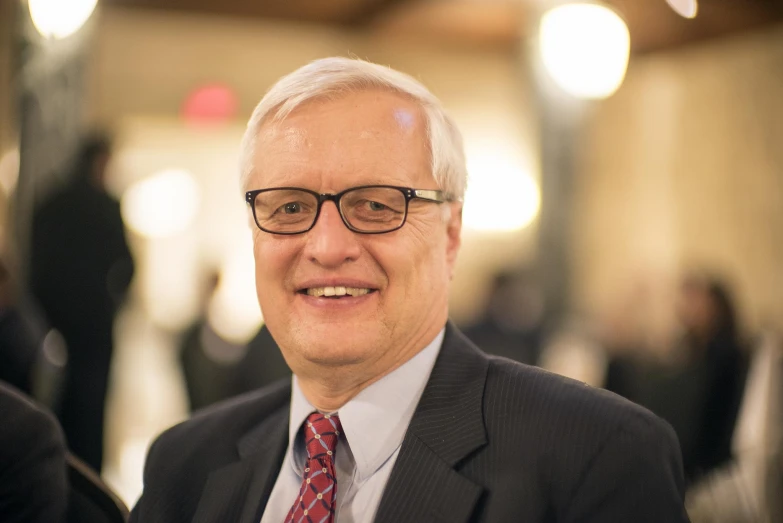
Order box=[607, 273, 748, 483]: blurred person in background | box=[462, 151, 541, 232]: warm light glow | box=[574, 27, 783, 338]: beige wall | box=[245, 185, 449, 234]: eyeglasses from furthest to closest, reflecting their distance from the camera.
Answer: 1. box=[462, 151, 541, 232]: warm light glow
2. box=[574, 27, 783, 338]: beige wall
3. box=[607, 273, 748, 483]: blurred person in background
4. box=[245, 185, 449, 234]: eyeglasses

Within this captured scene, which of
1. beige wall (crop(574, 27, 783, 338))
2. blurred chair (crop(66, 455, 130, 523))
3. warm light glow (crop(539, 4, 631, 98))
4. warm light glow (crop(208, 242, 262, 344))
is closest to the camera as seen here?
blurred chair (crop(66, 455, 130, 523))

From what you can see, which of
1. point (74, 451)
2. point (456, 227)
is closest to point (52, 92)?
point (74, 451)

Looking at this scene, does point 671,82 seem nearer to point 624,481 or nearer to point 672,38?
point 672,38

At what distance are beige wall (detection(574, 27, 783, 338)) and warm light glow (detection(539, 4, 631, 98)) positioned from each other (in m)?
2.38

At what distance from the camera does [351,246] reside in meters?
1.49

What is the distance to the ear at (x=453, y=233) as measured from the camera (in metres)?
1.64

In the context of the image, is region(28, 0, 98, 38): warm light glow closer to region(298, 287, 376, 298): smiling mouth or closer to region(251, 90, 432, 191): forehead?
region(251, 90, 432, 191): forehead

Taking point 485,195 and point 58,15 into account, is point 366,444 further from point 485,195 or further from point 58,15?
point 485,195

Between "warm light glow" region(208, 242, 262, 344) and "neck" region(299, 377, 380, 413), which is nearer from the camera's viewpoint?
"neck" region(299, 377, 380, 413)

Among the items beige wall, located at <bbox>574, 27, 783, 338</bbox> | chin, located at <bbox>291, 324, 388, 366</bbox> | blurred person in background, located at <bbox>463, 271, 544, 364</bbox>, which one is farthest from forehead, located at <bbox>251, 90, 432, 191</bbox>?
beige wall, located at <bbox>574, 27, 783, 338</bbox>

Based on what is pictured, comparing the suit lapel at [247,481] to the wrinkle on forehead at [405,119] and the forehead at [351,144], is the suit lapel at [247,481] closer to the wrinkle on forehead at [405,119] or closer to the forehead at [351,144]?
the forehead at [351,144]

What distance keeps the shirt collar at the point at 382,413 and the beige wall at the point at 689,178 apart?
20.2 feet

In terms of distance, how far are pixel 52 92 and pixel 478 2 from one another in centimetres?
389

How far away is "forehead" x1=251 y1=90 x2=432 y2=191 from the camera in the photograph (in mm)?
1482
